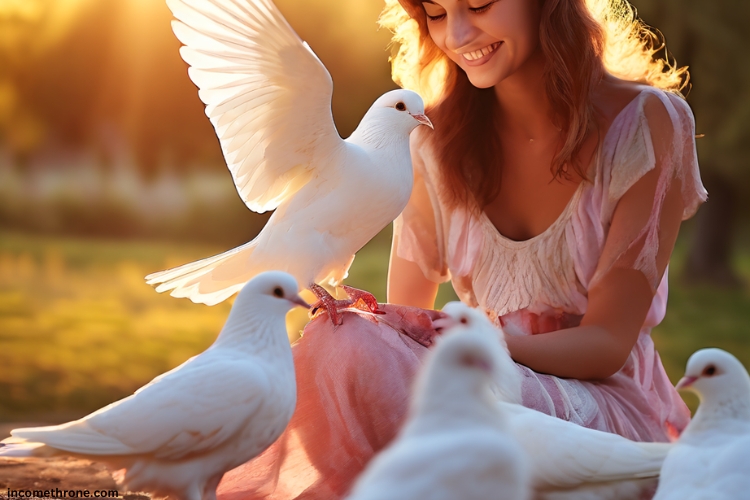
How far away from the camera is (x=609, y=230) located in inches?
64.5

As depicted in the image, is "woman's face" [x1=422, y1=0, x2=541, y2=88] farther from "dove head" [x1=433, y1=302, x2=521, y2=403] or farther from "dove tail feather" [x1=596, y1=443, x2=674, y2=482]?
"dove tail feather" [x1=596, y1=443, x2=674, y2=482]

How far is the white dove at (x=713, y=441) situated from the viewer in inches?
40.4

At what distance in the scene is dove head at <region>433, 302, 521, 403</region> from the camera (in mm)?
834

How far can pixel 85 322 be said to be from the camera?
4551mm

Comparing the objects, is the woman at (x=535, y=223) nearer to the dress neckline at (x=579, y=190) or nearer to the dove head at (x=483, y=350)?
the dress neckline at (x=579, y=190)

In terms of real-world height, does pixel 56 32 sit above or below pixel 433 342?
above

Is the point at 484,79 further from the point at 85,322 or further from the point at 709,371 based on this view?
the point at 85,322

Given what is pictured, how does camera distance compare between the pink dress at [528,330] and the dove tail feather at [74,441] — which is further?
the pink dress at [528,330]

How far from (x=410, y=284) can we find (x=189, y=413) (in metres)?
0.96

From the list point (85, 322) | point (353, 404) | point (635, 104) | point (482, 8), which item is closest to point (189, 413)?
point (353, 404)

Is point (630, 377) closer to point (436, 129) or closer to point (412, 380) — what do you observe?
point (412, 380)

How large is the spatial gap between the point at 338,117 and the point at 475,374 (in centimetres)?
419

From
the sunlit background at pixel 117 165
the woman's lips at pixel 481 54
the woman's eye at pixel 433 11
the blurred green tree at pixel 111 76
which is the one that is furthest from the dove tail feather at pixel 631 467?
the blurred green tree at pixel 111 76

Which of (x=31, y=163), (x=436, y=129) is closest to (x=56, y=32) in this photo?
(x=31, y=163)
